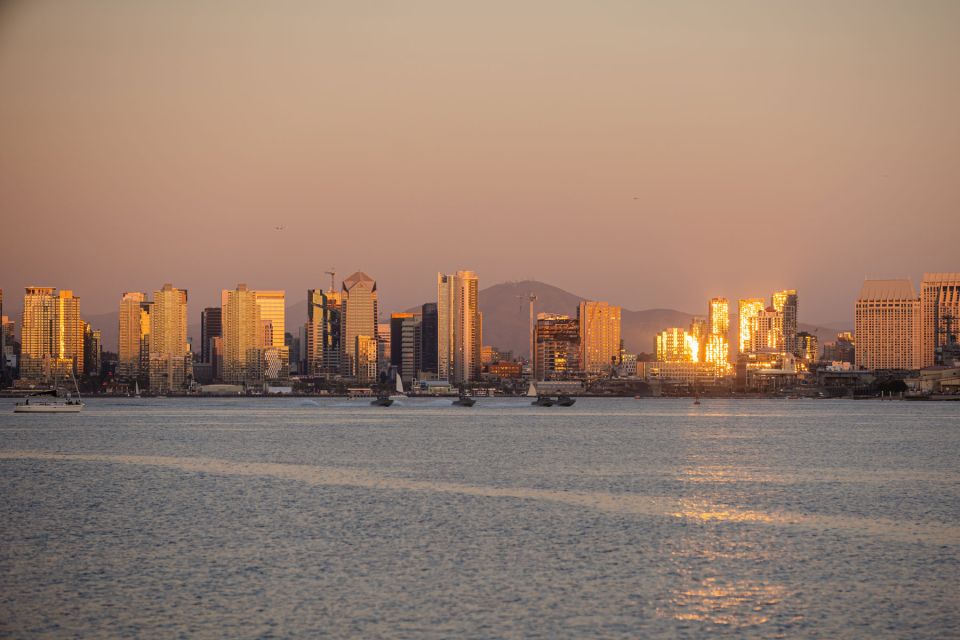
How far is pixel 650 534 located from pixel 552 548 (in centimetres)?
554

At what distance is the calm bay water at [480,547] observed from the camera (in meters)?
29.5

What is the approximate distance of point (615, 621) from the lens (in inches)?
1151

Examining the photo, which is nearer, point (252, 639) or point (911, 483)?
point (252, 639)

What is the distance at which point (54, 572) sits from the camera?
119 feet

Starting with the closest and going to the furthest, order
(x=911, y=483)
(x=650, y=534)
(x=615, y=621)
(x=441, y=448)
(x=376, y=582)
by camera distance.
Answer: (x=615, y=621), (x=376, y=582), (x=650, y=534), (x=911, y=483), (x=441, y=448)

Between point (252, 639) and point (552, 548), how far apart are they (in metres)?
15.5

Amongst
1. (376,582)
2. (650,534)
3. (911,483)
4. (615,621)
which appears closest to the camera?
(615,621)

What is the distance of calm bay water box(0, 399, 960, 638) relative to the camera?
96.9ft

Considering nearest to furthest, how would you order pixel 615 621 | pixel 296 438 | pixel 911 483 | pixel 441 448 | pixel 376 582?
pixel 615 621 < pixel 376 582 < pixel 911 483 < pixel 441 448 < pixel 296 438

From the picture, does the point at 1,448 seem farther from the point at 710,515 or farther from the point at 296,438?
the point at 710,515

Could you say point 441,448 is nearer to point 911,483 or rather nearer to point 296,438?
point 296,438

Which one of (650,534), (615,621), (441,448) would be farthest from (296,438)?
(615,621)

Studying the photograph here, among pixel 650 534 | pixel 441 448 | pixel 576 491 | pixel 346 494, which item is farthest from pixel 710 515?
pixel 441 448

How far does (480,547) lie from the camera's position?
4075 centimetres
